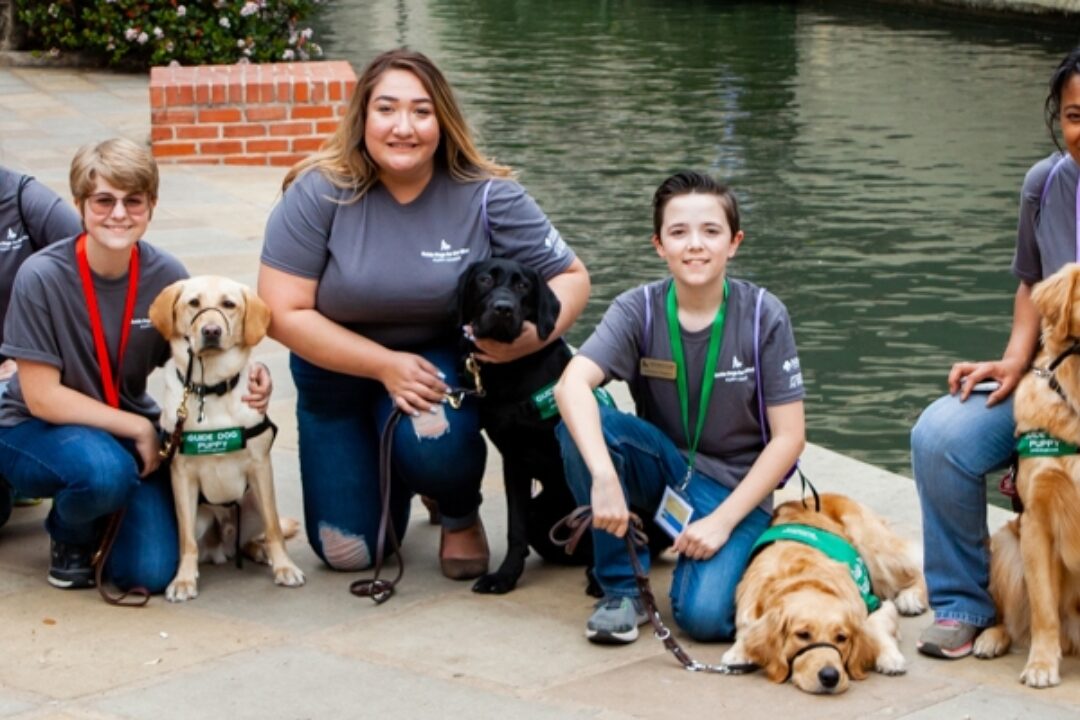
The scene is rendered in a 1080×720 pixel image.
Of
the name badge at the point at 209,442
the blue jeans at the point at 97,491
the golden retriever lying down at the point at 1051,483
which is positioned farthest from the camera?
the name badge at the point at 209,442

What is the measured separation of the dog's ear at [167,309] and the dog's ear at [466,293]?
0.77m

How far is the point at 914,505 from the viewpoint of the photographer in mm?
5906

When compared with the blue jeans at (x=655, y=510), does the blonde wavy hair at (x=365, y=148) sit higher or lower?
higher

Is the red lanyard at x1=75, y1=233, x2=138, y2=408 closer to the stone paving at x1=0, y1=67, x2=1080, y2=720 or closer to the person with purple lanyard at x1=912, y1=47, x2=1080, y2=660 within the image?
the stone paving at x1=0, y1=67, x2=1080, y2=720

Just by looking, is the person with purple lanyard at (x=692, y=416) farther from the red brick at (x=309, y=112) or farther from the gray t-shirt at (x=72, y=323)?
the red brick at (x=309, y=112)

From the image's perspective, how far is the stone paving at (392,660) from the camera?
4.32 metres

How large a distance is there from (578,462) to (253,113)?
774 centimetres

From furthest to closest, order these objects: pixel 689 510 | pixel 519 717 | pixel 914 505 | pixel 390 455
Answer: pixel 914 505 → pixel 390 455 → pixel 689 510 → pixel 519 717

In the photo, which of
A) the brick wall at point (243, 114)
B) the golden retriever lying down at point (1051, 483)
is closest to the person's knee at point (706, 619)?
the golden retriever lying down at point (1051, 483)

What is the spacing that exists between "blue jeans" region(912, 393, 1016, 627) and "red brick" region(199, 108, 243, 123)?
799 cm

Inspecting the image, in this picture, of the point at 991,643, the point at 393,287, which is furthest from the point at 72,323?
the point at 991,643

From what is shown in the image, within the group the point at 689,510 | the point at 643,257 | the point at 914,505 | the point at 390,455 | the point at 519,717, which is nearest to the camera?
the point at 519,717

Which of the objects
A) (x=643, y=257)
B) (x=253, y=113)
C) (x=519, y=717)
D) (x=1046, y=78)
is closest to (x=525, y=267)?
(x=519, y=717)

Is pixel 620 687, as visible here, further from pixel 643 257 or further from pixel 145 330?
pixel 643 257
